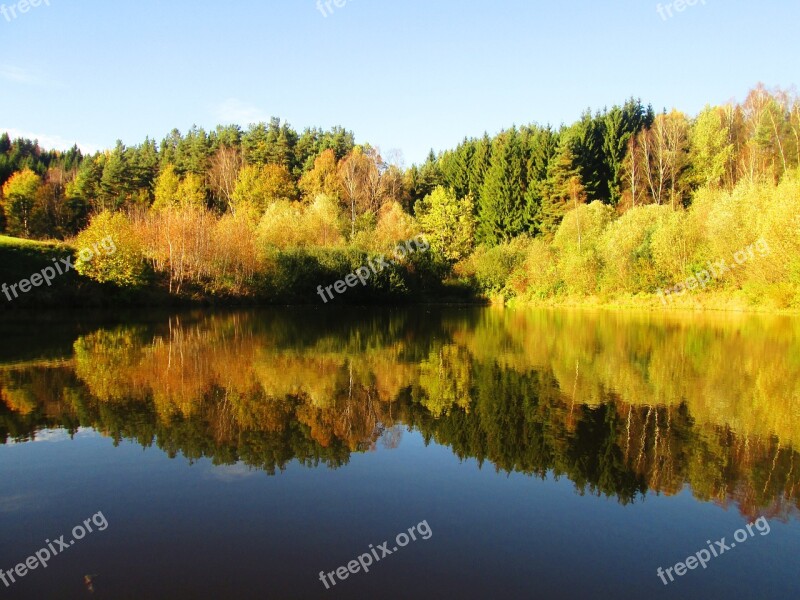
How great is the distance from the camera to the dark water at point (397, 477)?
17.6ft

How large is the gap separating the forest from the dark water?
94.7 ft

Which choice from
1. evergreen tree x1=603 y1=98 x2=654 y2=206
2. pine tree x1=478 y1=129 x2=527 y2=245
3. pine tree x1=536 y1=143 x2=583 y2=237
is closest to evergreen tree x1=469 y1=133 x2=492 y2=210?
pine tree x1=478 y1=129 x2=527 y2=245

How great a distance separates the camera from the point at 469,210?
216 feet

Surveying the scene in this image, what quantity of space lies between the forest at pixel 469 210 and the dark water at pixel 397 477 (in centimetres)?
2885

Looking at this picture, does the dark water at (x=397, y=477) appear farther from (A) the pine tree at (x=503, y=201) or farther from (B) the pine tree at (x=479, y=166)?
(B) the pine tree at (x=479, y=166)

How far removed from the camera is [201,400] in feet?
39.0

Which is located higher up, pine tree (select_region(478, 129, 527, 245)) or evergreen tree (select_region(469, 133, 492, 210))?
evergreen tree (select_region(469, 133, 492, 210))

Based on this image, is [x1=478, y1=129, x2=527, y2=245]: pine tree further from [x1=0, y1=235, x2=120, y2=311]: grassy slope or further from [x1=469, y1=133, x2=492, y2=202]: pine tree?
[x1=0, y1=235, x2=120, y2=311]: grassy slope

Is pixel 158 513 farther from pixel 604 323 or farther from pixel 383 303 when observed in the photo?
pixel 383 303

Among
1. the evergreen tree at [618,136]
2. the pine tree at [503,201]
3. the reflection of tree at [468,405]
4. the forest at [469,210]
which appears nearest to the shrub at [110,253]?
the forest at [469,210]

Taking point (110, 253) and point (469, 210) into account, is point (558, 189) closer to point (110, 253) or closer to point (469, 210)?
point (469, 210)

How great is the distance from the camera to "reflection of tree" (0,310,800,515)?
8.60 meters

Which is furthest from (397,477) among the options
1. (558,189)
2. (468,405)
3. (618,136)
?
A: (618,136)

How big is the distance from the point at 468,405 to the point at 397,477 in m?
4.27
